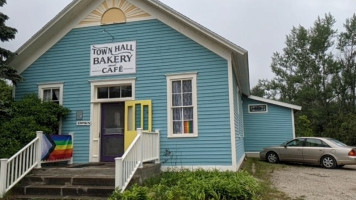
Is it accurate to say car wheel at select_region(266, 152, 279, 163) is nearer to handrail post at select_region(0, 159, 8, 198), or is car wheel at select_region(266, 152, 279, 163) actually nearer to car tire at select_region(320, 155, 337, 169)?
car tire at select_region(320, 155, 337, 169)

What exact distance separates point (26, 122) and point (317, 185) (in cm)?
828

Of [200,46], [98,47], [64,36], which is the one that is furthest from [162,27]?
[64,36]

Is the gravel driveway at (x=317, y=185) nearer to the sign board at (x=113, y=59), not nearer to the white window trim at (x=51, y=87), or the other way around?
the sign board at (x=113, y=59)

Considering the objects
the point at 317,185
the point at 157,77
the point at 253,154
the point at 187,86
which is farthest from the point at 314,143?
the point at 157,77

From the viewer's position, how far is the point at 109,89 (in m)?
9.71

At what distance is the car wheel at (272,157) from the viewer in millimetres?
13594

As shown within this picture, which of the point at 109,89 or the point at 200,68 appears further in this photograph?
the point at 109,89

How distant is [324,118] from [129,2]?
24.9 meters

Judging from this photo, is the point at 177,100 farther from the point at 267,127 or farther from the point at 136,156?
the point at 267,127

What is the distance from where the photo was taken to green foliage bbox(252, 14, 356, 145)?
94.1ft

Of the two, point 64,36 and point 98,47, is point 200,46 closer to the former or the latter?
point 98,47

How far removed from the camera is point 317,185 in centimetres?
789

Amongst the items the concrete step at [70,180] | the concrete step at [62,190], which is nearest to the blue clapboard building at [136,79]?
the concrete step at [70,180]

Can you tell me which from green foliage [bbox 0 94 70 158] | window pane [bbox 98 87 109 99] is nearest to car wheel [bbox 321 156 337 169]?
window pane [bbox 98 87 109 99]
